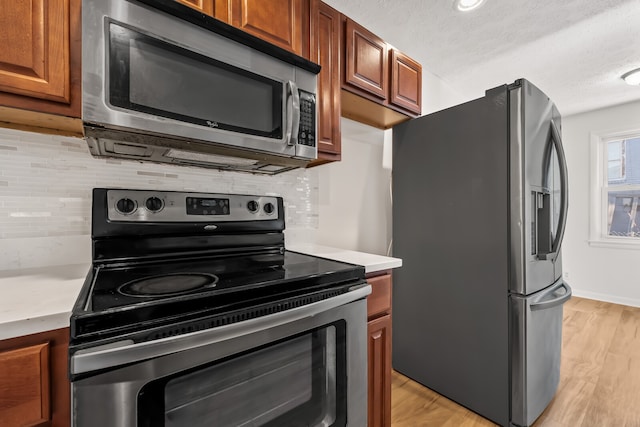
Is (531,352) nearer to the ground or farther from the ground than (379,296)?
nearer to the ground

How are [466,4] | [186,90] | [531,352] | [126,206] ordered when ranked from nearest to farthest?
[186,90]
[126,206]
[531,352]
[466,4]

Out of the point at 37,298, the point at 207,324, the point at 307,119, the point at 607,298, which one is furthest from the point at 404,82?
the point at 607,298

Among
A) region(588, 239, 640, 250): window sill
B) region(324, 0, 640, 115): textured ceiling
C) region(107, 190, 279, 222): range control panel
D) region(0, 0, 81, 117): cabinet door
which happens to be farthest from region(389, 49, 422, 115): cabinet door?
region(588, 239, 640, 250): window sill

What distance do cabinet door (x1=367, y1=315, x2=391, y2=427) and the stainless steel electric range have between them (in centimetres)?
18

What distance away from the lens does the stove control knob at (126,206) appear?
110 cm

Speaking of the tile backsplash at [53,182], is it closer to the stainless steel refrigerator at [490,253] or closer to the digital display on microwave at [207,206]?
the digital display on microwave at [207,206]

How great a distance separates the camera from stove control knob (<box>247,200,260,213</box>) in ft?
4.57

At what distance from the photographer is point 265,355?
0.85 metres

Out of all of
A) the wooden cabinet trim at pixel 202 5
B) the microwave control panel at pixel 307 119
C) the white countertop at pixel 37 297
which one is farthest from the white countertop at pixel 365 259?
the wooden cabinet trim at pixel 202 5

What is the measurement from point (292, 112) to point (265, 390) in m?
0.99

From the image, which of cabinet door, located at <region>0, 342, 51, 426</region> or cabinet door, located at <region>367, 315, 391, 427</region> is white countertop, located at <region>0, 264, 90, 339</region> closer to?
cabinet door, located at <region>0, 342, 51, 426</region>

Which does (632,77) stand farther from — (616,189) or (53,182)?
(53,182)

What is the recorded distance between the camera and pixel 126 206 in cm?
112

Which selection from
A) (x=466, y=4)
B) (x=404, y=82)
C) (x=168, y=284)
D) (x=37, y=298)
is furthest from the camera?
(x=404, y=82)
